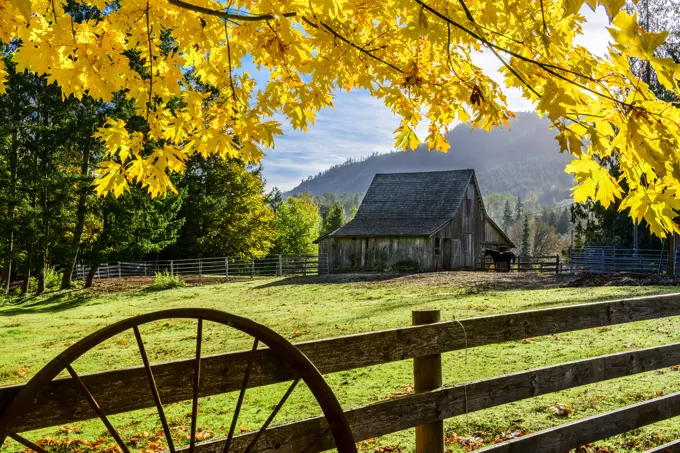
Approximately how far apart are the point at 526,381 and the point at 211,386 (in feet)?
7.04

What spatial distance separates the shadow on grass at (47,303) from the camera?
19.7m

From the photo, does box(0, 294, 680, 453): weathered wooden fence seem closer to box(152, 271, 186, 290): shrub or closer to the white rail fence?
box(152, 271, 186, 290): shrub

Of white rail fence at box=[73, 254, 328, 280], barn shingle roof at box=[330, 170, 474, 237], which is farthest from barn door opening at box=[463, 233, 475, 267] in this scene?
white rail fence at box=[73, 254, 328, 280]

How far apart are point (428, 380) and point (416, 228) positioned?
31204 millimetres

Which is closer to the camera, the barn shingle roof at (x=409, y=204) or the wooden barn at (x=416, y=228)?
the wooden barn at (x=416, y=228)

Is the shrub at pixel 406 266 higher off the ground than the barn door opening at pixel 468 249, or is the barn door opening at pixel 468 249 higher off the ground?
the barn door opening at pixel 468 249

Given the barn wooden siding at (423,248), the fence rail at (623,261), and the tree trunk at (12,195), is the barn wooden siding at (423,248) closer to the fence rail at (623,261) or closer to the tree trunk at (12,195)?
the fence rail at (623,261)

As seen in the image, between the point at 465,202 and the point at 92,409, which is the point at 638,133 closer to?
the point at 92,409

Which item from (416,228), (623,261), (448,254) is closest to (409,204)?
(416,228)

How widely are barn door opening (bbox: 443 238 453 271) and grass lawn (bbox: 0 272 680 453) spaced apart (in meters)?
14.0

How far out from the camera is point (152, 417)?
641 centimetres

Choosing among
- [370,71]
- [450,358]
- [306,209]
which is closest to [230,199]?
[306,209]

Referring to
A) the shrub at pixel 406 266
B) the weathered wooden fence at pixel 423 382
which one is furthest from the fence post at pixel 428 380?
the shrub at pixel 406 266

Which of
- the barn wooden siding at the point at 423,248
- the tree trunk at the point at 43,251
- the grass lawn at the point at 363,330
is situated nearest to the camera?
the grass lawn at the point at 363,330
